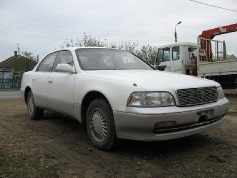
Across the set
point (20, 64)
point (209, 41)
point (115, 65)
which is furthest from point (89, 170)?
point (20, 64)

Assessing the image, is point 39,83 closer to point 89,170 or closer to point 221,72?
point 89,170

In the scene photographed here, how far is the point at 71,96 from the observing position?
501 centimetres

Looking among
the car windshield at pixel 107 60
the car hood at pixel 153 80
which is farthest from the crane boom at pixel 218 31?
the car hood at pixel 153 80

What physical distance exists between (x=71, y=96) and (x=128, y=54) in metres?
1.56

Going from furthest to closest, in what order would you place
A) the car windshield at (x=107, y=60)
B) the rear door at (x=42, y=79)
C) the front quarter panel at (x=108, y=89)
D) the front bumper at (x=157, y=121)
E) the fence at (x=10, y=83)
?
the fence at (x=10, y=83) → the rear door at (x=42, y=79) → the car windshield at (x=107, y=60) → the front quarter panel at (x=108, y=89) → the front bumper at (x=157, y=121)

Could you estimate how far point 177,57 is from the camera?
13.1 meters

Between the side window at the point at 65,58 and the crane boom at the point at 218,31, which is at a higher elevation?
the crane boom at the point at 218,31

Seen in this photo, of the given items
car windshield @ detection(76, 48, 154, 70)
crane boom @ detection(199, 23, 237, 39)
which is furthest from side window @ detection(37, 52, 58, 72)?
crane boom @ detection(199, 23, 237, 39)

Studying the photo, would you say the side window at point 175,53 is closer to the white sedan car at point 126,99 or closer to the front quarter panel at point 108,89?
the white sedan car at point 126,99

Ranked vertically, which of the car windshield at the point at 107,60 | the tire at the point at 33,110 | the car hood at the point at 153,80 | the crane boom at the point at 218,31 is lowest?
the tire at the point at 33,110

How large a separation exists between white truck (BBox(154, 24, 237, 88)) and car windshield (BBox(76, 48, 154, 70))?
700 cm

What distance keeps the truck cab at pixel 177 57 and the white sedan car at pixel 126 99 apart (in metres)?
7.52

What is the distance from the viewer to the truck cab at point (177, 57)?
1304 centimetres

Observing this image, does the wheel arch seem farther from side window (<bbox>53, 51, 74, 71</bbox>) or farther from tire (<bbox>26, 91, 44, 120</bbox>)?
tire (<bbox>26, 91, 44, 120</bbox>)
